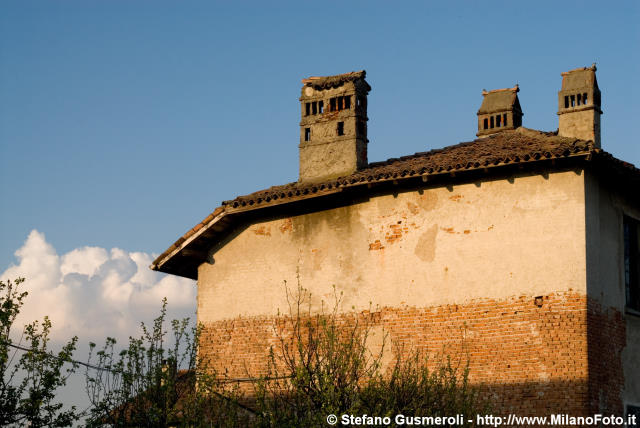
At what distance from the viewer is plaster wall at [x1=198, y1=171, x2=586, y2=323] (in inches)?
585

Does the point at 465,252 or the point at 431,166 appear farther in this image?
the point at 431,166

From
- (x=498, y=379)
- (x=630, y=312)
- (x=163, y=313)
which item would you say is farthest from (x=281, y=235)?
(x=630, y=312)

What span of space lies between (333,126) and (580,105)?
4.74m

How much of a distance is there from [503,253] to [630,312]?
2472 mm

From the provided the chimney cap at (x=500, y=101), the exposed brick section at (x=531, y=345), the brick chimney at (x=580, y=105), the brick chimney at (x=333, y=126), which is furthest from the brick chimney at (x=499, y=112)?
the exposed brick section at (x=531, y=345)

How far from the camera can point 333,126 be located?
18641mm

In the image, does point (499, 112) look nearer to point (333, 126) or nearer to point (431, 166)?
point (333, 126)

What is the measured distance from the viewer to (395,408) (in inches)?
506

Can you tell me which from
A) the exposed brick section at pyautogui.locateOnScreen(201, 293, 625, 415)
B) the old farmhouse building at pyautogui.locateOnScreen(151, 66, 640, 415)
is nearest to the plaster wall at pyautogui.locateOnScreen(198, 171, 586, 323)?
the old farmhouse building at pyautogui.locateOnScreen(151, 66, 640, 415)

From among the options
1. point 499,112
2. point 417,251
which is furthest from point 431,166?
point 499,112

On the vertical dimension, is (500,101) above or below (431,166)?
above

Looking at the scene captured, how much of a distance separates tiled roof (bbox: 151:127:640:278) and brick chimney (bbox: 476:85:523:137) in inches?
134

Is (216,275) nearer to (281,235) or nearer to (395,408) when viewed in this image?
(281,235)

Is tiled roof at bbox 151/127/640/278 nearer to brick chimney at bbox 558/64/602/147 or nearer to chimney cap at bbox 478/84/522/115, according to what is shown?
brick chimney at bbox 558/64/602/147
